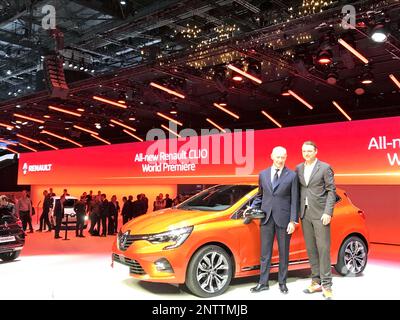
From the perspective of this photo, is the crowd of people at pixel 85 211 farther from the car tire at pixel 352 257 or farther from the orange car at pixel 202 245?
the car tire at pixel 352 257

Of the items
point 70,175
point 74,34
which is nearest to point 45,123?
point 70,175

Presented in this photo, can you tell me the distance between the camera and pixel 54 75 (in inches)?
462

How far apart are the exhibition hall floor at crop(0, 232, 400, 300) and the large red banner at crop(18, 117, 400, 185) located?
2.50 meters

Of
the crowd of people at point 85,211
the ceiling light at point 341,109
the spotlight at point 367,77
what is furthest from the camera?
the ceiling light at point 341,109

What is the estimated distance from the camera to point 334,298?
5.37 metres

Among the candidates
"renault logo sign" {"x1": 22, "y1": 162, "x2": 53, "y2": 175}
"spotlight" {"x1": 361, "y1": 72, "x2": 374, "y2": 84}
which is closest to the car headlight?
"spotlight" {"x1": 361, "y1": 72, "x2": 374, "y2": 84}

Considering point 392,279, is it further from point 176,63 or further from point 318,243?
point 176,63

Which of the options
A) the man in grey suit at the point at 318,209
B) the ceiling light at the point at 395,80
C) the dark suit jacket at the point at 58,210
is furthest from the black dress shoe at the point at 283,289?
the dark suit jacket at the point at 58,210

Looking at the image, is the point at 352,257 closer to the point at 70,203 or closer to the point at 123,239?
the point at 123,239

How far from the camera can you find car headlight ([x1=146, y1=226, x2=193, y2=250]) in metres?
5.37

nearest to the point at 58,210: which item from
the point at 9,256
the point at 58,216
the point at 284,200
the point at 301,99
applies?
the point at 58,216

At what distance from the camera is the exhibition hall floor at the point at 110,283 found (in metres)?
5.62

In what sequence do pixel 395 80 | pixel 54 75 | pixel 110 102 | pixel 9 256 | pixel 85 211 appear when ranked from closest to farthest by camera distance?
1. pixel 9 256
2. pixel 54 75
3. pixel 395 80
4. pixel 85 211
5. pixel 110 102

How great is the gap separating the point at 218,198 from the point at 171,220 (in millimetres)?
926
